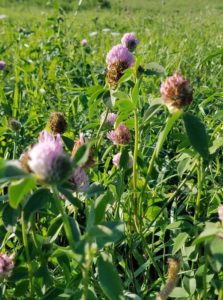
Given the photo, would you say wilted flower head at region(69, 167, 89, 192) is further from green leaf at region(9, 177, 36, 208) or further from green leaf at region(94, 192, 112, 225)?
green leaf at region(9, 177, 36, 208)

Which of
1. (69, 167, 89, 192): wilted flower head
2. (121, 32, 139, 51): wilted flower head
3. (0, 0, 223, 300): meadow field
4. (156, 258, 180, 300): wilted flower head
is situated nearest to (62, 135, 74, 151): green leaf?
(0, 0, 223, 300): meadow field

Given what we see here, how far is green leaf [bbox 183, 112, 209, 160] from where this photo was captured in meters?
0.77

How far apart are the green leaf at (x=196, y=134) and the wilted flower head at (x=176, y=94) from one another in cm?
2

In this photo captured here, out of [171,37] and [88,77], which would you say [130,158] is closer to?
[88,77]

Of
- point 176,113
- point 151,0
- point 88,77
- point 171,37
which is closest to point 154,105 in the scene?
point 176,113

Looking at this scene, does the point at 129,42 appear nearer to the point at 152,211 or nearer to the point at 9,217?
the point at 152,211

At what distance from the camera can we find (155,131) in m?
1.74

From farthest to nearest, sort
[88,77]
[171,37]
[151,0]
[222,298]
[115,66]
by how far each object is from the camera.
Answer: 1. [151,0]
2. [171,37]
3. [88,77]
4. [115,66]
5. [222,298]

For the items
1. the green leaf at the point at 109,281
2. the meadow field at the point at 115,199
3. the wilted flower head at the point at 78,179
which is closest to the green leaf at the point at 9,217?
the meadow field at the point at 115,199

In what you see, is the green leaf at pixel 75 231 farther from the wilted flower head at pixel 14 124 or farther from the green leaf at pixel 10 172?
the wilted flower head at pixel 14 124

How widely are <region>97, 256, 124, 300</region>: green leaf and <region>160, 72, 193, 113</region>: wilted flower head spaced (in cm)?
30

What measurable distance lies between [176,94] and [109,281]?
344 millimetres

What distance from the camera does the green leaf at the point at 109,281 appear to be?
62 cm

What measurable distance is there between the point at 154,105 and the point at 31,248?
1.20 ft
